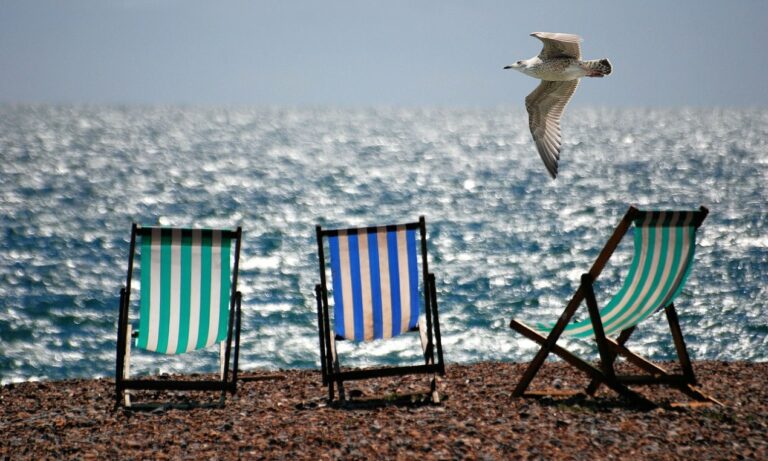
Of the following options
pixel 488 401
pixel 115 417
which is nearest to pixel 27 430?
pixel 115 417

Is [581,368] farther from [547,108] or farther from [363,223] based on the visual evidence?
[363,223]

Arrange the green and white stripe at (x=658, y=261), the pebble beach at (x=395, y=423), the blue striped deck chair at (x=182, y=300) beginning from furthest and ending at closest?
the blue striped deck chair at (x=182, y=300) → the green and white stripe at (x=658, y=261) → the pebble beach at (x=395, y=423)

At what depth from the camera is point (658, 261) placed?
447 cm

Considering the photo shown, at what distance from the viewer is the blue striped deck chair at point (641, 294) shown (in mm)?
4426

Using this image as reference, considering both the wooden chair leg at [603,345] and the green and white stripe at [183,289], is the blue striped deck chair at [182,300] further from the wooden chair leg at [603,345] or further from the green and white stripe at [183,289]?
the wooden chair leg at [603,345]

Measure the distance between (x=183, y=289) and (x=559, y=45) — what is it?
317 centimetres

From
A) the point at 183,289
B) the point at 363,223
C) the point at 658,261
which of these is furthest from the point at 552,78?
the point at 363,223

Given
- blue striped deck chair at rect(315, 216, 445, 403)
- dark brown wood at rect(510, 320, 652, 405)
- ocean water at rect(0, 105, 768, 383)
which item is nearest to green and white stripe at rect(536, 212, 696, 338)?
dark brown wood at rect(510, 320, 652, 405)

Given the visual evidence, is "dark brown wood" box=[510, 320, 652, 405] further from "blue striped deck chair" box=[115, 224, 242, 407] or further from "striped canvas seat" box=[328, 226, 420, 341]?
"blue striped deck chair" box=[115, 224, 242, 407]

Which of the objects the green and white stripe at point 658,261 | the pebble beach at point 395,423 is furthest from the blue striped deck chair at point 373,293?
the green and white stripe at point 658,261

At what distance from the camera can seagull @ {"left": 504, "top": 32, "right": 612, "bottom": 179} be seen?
6.04 meters

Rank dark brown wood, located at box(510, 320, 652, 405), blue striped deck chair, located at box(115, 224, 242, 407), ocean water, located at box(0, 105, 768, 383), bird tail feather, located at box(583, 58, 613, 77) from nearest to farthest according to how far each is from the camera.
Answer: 1. dark brown wood, located at box(510, 320, 652, 405)
2. blue striped deck chair, located at box(115, 224, 242, 407)
3. bird tail feather, located at box(583, 58, 613, 77)
4. ocean water, located at box(0, 105, 768, 383)

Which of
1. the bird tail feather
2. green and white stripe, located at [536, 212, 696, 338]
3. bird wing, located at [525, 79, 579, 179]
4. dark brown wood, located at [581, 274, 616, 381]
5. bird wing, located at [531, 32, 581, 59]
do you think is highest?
bird wing, located at [531, 32, 581, 59]

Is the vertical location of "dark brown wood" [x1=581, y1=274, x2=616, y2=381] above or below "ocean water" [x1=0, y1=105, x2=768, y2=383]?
above
